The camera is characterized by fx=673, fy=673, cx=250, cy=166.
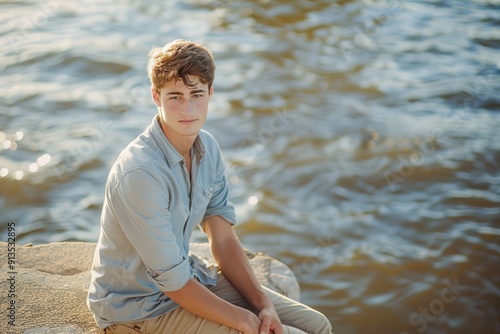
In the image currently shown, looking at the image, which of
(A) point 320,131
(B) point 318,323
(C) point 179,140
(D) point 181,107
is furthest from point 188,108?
(A) point 320,131

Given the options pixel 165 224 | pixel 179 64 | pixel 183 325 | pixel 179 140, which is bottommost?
pixel 183 325

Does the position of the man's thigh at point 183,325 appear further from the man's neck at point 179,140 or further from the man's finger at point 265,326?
the man's neck at point 179,140

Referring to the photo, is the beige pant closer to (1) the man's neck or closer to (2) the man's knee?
(2) the man's knee

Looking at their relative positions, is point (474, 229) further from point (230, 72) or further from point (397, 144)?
point (230, 72)

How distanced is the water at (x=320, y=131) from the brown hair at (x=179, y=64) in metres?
2.23

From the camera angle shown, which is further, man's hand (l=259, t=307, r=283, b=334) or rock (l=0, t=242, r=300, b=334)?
rock (l=0, t=242, r=300, b=334)

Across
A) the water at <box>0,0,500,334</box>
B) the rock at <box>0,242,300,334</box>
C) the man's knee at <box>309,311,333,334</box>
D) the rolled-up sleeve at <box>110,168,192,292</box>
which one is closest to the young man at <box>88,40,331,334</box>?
the rolled-up sleeve at <box>110,168,192,292</box>

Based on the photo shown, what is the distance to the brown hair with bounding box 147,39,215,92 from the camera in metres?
2.48

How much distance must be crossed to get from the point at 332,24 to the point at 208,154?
5917 millimetres

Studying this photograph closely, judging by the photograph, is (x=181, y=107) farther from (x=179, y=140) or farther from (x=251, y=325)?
(x=251, y=325)

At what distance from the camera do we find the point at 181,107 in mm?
2555

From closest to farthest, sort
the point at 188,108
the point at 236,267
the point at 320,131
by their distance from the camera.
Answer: the point at 188,108
the point at 236,267
the point at 320,131

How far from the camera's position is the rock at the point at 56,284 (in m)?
2.82

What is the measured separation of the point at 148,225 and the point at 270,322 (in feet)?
2.07
